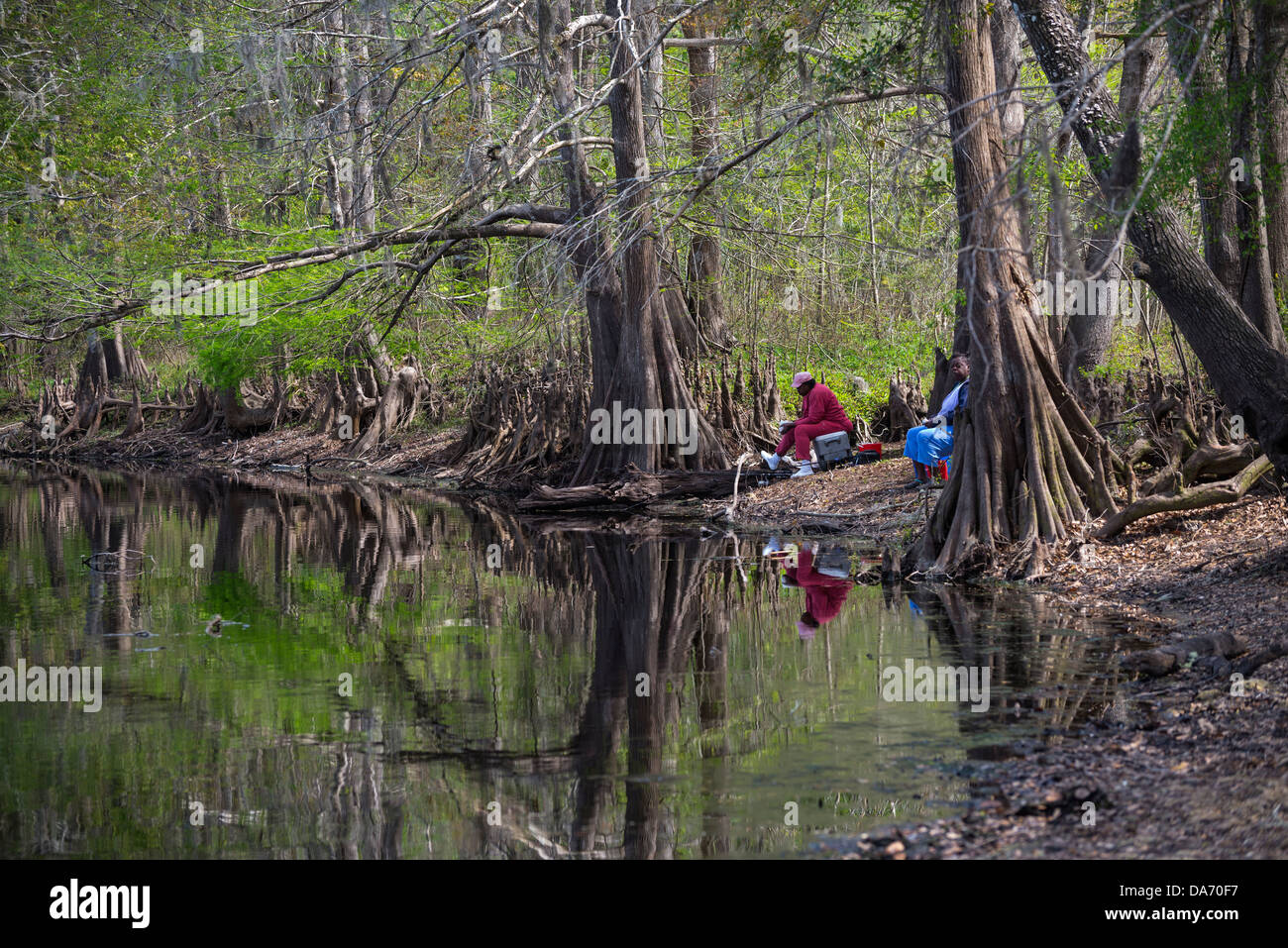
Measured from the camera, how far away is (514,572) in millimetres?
13508

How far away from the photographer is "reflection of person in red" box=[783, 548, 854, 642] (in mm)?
10277

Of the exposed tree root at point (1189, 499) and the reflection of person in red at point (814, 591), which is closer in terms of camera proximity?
the reflection of person in red at point (814, 591)

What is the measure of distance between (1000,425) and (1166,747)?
5686mm

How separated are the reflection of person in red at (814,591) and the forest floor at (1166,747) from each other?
166 centimetres

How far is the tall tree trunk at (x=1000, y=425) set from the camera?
11.6 m

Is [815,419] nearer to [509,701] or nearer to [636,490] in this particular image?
[636,490]

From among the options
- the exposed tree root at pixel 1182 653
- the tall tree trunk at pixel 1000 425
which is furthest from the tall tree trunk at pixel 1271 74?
the exposed tree root at pixel 1182 653

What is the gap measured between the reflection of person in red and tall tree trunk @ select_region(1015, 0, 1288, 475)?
3413 millimetres

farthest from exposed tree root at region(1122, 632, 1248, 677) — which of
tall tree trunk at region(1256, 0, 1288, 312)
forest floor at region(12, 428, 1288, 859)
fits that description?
tall tree trunk at region(1256, 0, 1288, 312)

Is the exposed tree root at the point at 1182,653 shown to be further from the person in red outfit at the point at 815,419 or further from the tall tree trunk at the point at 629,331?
the tall tree trunk at the point at 629,331

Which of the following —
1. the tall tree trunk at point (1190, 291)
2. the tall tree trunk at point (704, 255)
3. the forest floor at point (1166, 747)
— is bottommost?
the forest floor at point (1166, 747)

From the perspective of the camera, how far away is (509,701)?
809 centimetres

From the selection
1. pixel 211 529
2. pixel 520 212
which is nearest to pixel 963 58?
pixel 520 212
